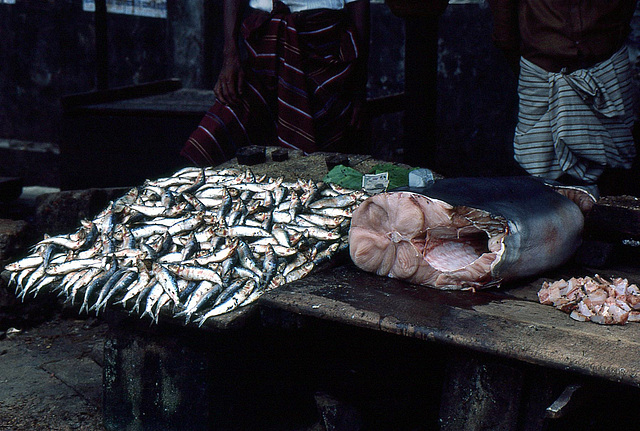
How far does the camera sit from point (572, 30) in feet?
16.0

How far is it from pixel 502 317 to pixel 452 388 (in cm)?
37

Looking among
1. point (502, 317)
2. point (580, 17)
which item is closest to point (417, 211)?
point (502, 317)

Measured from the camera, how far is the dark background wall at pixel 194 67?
25.5 feet

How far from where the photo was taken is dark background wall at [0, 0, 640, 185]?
→ 777cm

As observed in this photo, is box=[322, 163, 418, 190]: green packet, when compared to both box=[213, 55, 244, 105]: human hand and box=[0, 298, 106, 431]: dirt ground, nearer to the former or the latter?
box=[213, 55, 244, 105]: human hand

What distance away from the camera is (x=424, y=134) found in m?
5.68

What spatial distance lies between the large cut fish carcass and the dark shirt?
5.84ft

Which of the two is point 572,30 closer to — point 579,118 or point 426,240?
point 579,118

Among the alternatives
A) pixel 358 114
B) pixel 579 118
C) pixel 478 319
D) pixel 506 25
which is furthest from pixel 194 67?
pixel 478 319

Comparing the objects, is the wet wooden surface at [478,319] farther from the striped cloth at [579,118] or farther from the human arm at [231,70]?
the human arm at [231,70]

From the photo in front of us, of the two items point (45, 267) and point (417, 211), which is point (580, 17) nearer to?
point (417, 211)

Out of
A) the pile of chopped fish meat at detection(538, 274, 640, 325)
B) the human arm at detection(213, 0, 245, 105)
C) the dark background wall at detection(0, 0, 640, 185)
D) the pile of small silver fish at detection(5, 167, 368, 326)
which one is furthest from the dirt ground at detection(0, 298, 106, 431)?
the dark background wall at detection(0, 0, 640, 185)

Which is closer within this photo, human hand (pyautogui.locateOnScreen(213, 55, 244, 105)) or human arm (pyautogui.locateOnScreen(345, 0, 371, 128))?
human hand (pyautogui.locateOnScreen(213, 55, 244, 105))

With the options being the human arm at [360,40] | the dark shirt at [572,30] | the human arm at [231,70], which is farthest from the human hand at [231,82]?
the dark shirt at [572,30]
